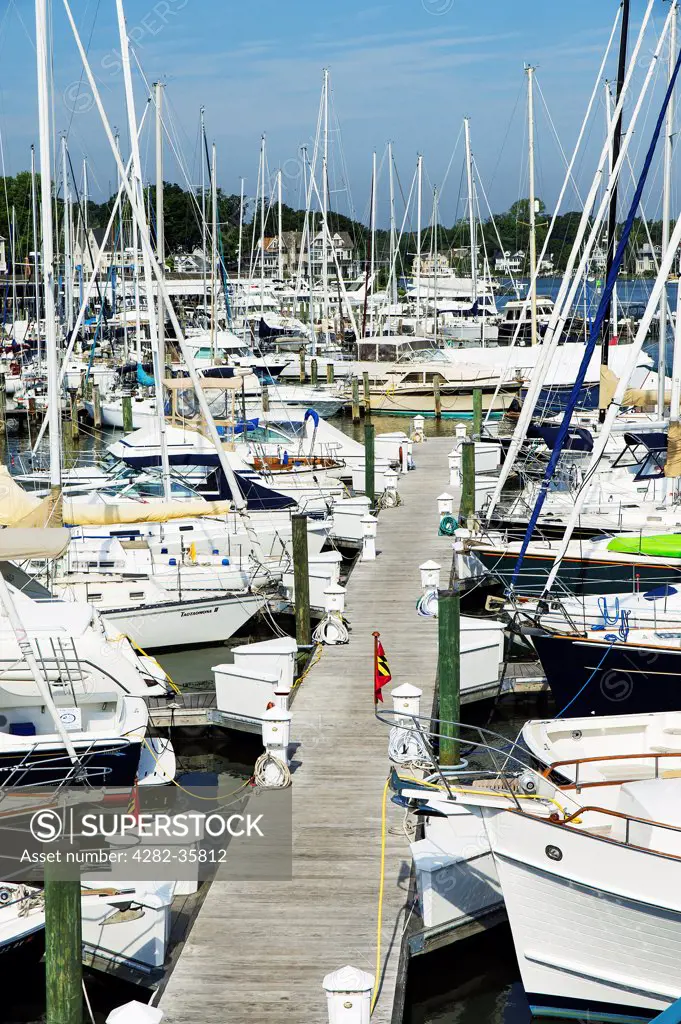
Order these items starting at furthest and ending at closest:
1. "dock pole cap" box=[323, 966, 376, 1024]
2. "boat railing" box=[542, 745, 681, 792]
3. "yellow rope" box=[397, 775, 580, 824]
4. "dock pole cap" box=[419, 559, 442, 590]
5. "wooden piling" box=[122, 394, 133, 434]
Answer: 1. "wooden piling" box=[122, 394, 133, 434]
2. "dock pole cap" box=[419, 559, 442, 590]
3. "boat railing" box=[542, 745, 681, 792]
4. "yellow rope" box=[397, 775, 580, 824]
5. "dock pole cap" box=[323, 966, 376, 1024]

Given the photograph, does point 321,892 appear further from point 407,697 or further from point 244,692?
point 244,692

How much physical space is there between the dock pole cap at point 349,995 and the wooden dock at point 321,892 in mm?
631

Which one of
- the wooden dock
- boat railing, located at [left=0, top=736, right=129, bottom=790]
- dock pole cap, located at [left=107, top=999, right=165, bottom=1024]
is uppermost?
dock pole cap, located at [left=107, top=999, right=165, bottom=1024]

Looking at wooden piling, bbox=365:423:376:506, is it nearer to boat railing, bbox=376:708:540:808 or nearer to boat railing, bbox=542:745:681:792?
boat railing, bbox=376:708:540:808

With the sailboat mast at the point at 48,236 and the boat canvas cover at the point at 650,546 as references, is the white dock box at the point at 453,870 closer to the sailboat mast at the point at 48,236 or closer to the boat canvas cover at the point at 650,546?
the sailboat mast at the point at 48,236

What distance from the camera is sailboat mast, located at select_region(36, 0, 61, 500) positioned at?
17438 mm

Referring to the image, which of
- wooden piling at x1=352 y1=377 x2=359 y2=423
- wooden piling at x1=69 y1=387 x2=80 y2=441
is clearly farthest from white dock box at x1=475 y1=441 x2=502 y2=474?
wooden piling at x1=352 y1=377 x2=359 y2=423

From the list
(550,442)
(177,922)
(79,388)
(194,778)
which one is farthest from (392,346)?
(177,922)

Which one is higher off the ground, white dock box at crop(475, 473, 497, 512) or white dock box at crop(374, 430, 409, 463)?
white dock box at crop(374, 430, 409, 463)

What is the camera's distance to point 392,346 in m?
55.8

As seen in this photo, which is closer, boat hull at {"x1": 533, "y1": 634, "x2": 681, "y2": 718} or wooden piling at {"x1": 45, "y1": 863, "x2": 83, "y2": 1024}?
wooden piling at {"x1": 45, "y1": 863, "x2": 83, "y2": 1024}

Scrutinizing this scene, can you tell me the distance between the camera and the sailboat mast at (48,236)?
57.2 feet

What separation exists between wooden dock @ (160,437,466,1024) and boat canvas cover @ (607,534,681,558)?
12.3ft

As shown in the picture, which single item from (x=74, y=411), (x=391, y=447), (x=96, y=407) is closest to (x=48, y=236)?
(x=391, y=447)
